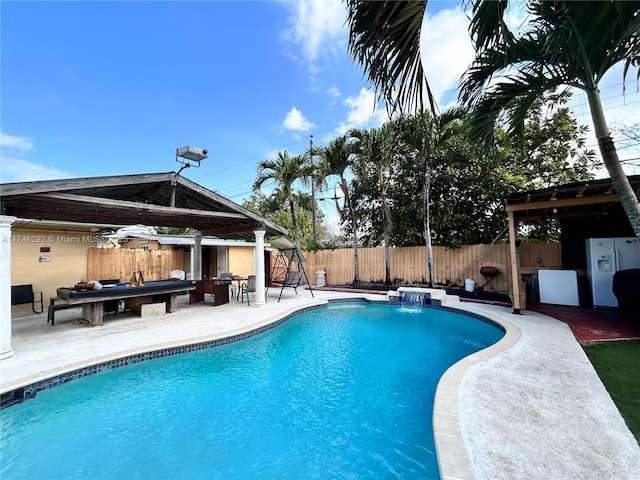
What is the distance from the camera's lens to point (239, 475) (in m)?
2.67

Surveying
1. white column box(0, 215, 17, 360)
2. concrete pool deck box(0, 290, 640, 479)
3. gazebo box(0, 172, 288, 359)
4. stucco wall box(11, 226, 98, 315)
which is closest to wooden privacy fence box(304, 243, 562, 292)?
concrete pool deck box(0, 290, 640, 479)

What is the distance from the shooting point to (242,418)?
142 inches

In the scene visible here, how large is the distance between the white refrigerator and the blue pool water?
4.49 meters

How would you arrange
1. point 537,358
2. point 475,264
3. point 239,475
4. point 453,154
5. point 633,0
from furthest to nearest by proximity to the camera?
point 453,154, point 475,264, point 537,358, point 239,475, point 633,0

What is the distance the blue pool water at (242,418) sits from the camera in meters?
2.77

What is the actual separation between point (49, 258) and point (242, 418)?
980 cm

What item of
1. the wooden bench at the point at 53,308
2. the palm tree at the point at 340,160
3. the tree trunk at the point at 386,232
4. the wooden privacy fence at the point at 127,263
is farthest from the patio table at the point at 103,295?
the tree trunk at the point at 386,232

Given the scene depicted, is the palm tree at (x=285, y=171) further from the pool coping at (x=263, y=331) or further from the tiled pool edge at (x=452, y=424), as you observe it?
the tiled pool edge at (x=452, y=424)

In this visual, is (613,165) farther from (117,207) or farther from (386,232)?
(386,232)

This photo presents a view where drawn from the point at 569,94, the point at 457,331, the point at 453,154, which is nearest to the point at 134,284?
the point at 457,331

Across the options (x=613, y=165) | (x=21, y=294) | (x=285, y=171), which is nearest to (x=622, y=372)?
(x=613, y=165)

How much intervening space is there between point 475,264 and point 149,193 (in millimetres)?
11777

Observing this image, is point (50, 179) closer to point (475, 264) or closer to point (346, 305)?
point (346, 305)

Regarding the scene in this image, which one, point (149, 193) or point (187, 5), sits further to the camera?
point (187, 5)
